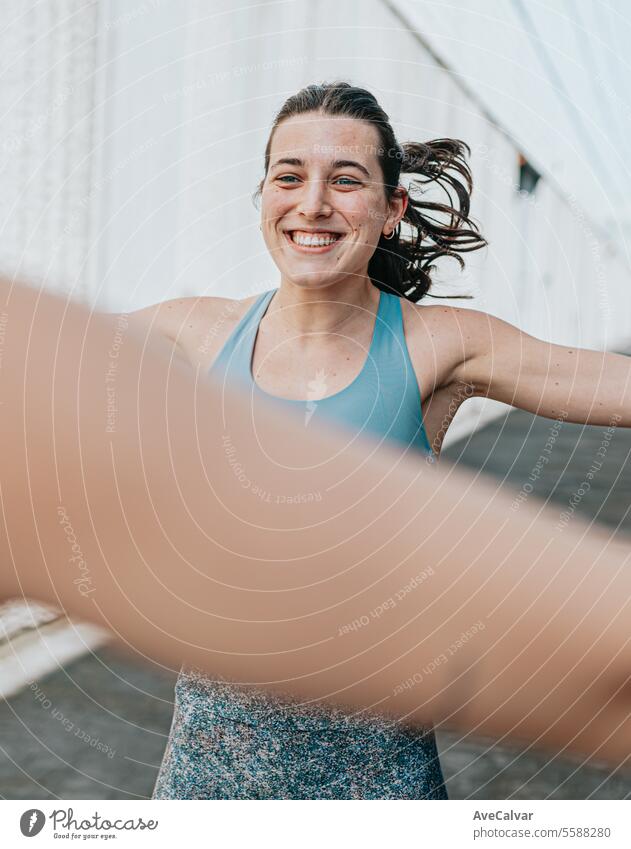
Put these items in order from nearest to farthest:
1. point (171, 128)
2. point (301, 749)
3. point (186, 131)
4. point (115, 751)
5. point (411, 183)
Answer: point (301, 749), point (411, 183), point (171, 128), point (186, 131), point (115, 751)

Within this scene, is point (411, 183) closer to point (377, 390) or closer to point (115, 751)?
point (377, 390)

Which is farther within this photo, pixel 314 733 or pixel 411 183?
pixel 411 183

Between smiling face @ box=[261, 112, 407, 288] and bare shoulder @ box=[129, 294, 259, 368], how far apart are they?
0.04m

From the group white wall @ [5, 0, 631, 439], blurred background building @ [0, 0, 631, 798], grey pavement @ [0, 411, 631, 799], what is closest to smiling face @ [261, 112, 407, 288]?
blurred background building @ [0, 0, 631, 798]

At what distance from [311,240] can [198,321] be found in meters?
0.09

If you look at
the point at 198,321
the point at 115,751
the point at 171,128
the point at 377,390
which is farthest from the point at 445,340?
the point at 115,751

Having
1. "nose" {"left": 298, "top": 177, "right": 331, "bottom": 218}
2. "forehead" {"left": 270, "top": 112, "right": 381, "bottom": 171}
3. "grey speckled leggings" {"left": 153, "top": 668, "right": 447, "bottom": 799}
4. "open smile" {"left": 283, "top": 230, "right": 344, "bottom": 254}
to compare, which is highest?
"forehead" {"left": 270, "top": 112, "right": 381, "bottom": 171}

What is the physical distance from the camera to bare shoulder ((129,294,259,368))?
620 millimetres

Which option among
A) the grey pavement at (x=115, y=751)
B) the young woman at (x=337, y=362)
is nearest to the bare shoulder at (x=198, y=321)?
the young woman at (x=337, y=362)

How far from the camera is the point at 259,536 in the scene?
0.67 feet

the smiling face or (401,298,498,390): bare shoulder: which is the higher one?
the smiling face

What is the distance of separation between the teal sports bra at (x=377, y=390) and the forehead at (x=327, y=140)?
10cm

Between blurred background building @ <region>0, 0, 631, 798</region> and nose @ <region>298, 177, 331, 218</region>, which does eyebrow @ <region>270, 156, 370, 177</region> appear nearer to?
nose @ <region>298, 177, 331, 218</region>

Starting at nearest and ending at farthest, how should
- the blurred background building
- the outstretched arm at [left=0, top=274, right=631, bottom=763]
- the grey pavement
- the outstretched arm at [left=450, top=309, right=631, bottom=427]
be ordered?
the outstretched arm at [left=0, top=274, right=631, bottom=763], the outstretched arm at [left=450, top=309, right=631, bottom=427], the blurred background building, the grey pavement
